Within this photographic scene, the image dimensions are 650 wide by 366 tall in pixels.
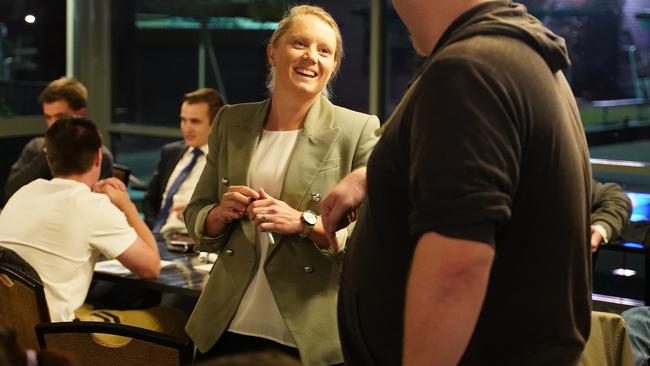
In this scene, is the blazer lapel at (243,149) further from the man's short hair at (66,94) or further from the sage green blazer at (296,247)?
the man's short hair at (66,94)

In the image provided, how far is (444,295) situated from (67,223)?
235 centimetres

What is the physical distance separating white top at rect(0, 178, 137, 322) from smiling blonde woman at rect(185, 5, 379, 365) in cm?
99

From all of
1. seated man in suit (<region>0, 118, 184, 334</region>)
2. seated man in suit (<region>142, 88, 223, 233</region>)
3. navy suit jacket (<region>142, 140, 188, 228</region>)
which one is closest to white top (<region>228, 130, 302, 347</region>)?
seated man in suit (<region>0, 118, 184, 334</region>)

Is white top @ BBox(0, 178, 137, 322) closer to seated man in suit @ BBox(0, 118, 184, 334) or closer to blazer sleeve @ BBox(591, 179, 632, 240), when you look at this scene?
seated man in suit @ BBox(0, 118, 184, 334)

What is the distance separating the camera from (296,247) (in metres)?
2.39

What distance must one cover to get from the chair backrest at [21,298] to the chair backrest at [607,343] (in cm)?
169

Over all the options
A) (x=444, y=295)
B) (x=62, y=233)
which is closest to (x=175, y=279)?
(x=62, y=233)

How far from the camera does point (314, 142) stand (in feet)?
7.97

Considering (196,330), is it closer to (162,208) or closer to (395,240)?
(395,240)

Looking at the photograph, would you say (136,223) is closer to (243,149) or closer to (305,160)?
(243,149)

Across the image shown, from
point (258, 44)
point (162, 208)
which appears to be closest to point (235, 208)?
point (162, 208)

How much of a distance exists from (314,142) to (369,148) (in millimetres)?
139

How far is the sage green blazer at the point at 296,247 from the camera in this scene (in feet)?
7.75

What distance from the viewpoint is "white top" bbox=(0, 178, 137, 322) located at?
343 centimetres
